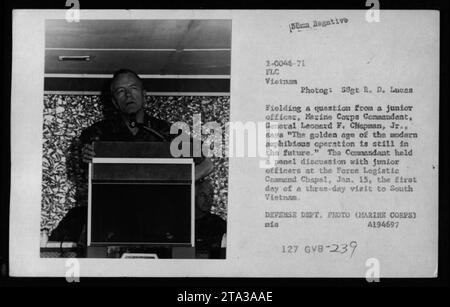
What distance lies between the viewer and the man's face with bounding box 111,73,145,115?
1.92 meters

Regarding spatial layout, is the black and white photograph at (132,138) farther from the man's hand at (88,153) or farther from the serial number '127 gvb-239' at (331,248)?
the serial number '127 gvb-239' at (331,248)

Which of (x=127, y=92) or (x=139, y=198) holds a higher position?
(x=127, y=92)

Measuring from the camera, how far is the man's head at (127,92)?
6.30 feet

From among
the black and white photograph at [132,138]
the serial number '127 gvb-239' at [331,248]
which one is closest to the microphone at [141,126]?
the black and white photograph at [132,138]

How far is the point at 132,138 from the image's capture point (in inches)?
76.0

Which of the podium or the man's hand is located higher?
the man's hand

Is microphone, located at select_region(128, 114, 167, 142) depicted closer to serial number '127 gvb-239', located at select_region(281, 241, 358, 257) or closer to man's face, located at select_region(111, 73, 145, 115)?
man's face, located at select_region(111, 73, 145, 115)

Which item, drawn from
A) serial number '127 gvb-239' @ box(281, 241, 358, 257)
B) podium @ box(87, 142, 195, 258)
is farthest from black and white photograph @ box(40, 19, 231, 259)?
serial number '127 gvb-239' @ box(281, 241, 358, 257)

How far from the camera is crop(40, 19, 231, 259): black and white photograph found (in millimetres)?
1913
